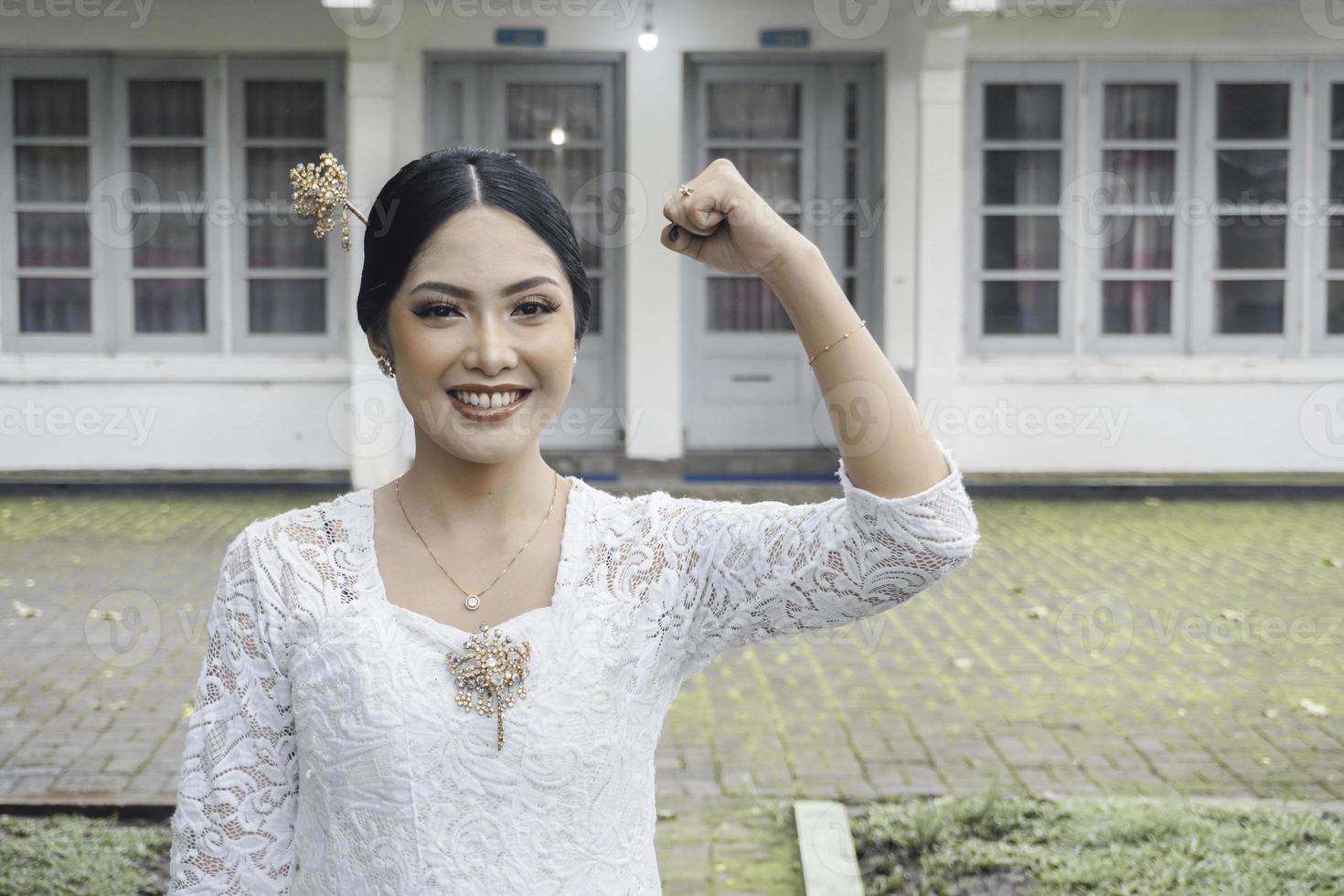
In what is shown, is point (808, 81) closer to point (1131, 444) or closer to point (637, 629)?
point (1131, 444)

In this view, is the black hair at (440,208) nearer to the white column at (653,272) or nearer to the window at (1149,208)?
the white column at (653,272)

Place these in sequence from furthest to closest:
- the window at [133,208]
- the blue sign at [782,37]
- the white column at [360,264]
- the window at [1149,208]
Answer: the window at [1149,208]
the window at [133,208]
the blue sign at [782,37]
the white column at [360,264]

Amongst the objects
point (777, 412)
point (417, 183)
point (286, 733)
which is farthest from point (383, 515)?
point (777, 412)

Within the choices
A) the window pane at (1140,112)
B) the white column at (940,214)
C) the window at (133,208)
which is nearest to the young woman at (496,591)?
the white column at (940,214)

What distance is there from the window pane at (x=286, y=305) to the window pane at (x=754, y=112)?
12.1 ft

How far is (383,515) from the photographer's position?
2.12m

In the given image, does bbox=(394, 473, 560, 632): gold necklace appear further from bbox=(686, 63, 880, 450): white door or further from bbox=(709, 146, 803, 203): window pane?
bbox=(709, 146, 803, 203): window pane

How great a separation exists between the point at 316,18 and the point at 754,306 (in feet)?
14.5

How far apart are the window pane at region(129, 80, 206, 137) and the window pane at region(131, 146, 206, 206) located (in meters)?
0.14

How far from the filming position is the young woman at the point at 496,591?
1.90 m

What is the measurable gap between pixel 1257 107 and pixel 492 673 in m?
12.6

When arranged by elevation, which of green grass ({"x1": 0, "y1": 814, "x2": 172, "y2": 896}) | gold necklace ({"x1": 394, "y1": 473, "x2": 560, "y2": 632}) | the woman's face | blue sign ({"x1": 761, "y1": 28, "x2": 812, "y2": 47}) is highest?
blue sign ({"x1": 761, "y1": 28, "x2": 812, "y2": 47})

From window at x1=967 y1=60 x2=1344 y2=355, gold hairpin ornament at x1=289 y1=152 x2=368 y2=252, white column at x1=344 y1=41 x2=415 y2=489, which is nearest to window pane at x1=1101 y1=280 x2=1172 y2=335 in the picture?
window at x1=967 y1=60 x2=1344 y2=355

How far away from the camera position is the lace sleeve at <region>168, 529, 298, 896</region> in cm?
201
